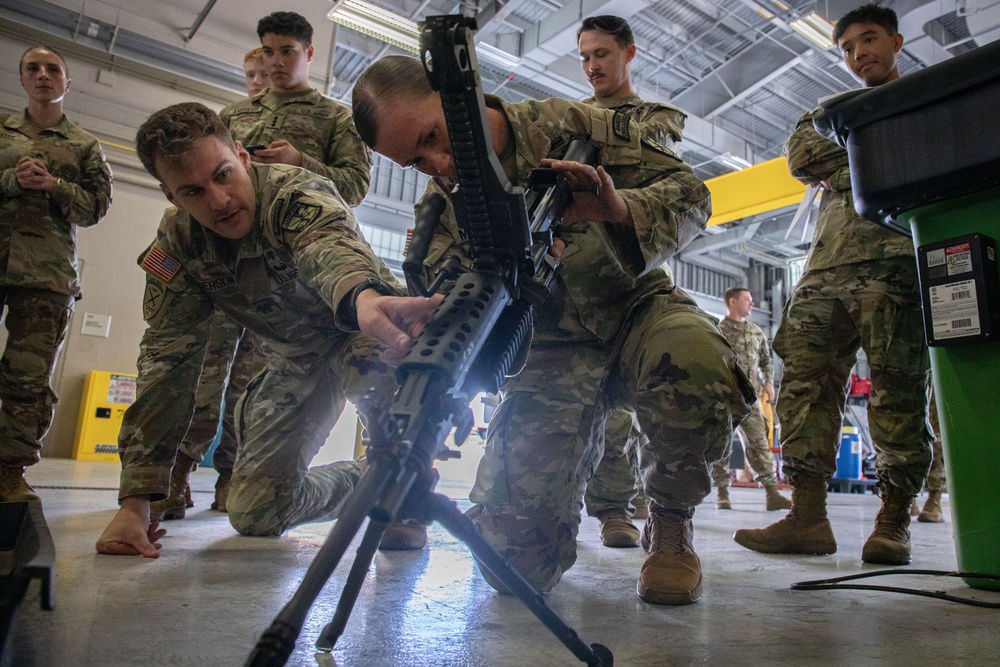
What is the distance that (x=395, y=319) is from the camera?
0.91 meters

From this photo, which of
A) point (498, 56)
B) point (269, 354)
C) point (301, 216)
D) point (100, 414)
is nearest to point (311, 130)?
point (269, 354)

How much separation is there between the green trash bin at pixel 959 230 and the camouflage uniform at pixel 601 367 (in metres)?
0.39

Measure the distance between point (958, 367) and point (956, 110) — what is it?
482mm

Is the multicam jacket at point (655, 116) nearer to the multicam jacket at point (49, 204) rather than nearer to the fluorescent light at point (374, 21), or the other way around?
the multicam jacket at point (49, 204)

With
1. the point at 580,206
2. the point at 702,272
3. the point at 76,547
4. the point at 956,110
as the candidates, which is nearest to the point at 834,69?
the point at 702,272

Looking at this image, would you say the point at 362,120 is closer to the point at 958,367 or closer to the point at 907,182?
the point at 907,182

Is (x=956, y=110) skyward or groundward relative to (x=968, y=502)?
skyward

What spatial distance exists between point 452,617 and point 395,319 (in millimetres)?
433

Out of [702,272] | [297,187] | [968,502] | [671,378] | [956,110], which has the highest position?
[702,272]

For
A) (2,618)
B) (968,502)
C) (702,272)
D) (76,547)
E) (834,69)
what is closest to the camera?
(2,618)

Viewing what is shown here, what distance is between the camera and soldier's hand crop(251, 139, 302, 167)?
2076mm

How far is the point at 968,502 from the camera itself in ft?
4.16

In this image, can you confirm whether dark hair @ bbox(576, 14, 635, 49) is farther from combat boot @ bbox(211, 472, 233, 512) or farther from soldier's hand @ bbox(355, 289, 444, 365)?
combat boot @ bbox(211, 472, 233, 512)

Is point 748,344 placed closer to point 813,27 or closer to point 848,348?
point 813,27
